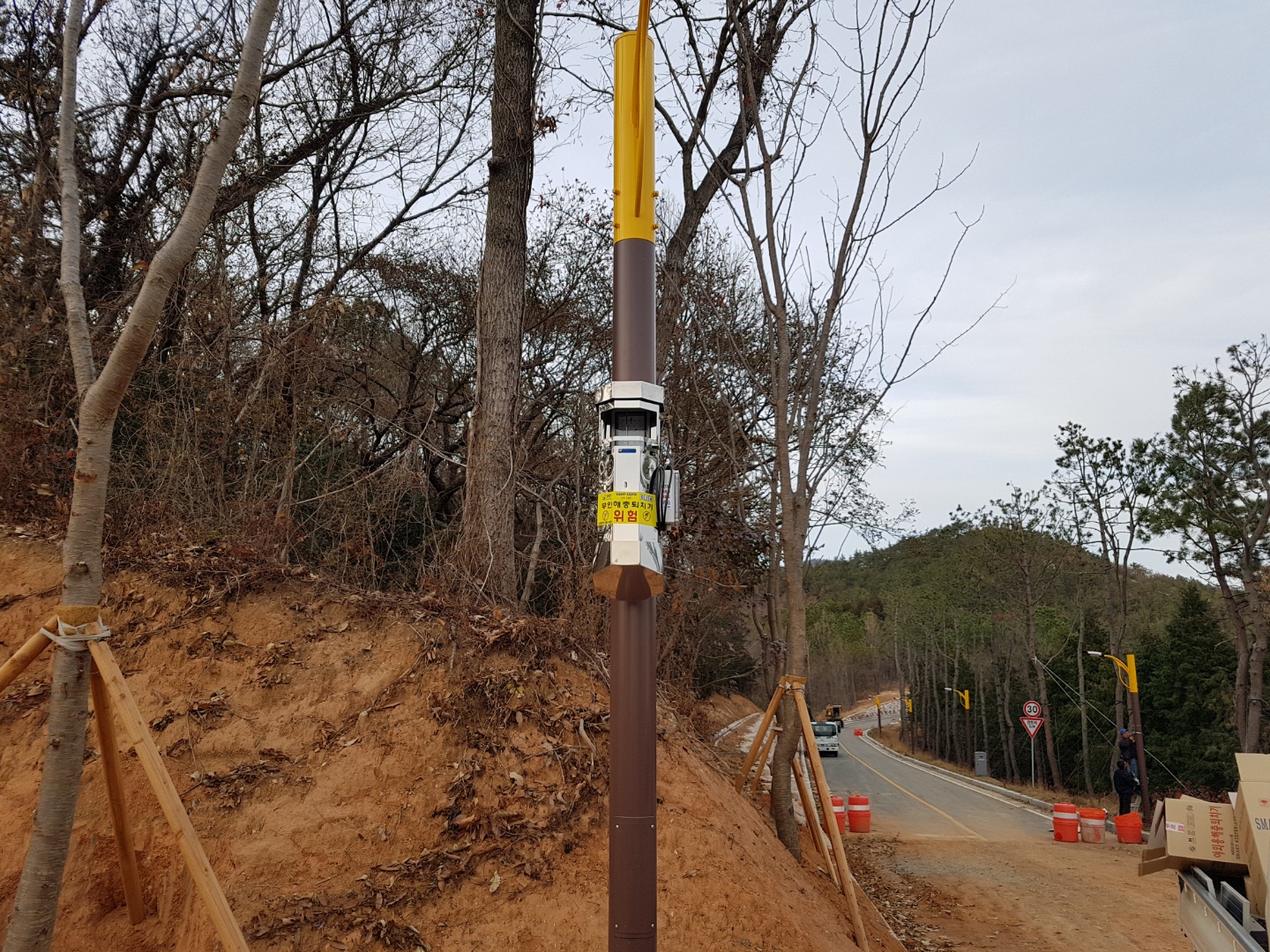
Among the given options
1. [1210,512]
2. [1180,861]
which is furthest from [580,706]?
[1210,512]

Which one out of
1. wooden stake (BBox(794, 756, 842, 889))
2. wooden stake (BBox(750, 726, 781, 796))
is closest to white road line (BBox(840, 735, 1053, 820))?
wooden stake (BBox(750, 726, 781, 796))

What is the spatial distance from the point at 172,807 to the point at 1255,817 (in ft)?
20.7

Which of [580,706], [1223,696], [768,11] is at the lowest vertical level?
[1223,696]

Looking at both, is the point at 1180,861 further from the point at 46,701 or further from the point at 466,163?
the point at 466,163

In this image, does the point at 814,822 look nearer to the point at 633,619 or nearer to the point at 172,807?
the point at 633,619

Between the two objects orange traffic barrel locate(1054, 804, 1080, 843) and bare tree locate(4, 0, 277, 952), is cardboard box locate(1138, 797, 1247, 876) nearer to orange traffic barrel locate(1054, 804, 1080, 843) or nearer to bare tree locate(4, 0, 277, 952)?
bare tree locate(4, 0, 277, 952)

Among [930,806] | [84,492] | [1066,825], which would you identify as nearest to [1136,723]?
[1066,825]

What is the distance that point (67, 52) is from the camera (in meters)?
4.95

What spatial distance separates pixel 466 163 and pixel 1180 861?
47.4 ft

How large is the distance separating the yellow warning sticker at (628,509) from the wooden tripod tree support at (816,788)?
10.5ft

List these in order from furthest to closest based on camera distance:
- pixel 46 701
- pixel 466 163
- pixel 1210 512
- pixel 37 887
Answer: pixel 1210 512
pixel 466 163
pixel 46 701
pixel 37 887

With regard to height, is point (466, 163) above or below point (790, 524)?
above

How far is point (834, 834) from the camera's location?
23.4 feet

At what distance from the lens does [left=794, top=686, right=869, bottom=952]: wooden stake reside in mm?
6707
